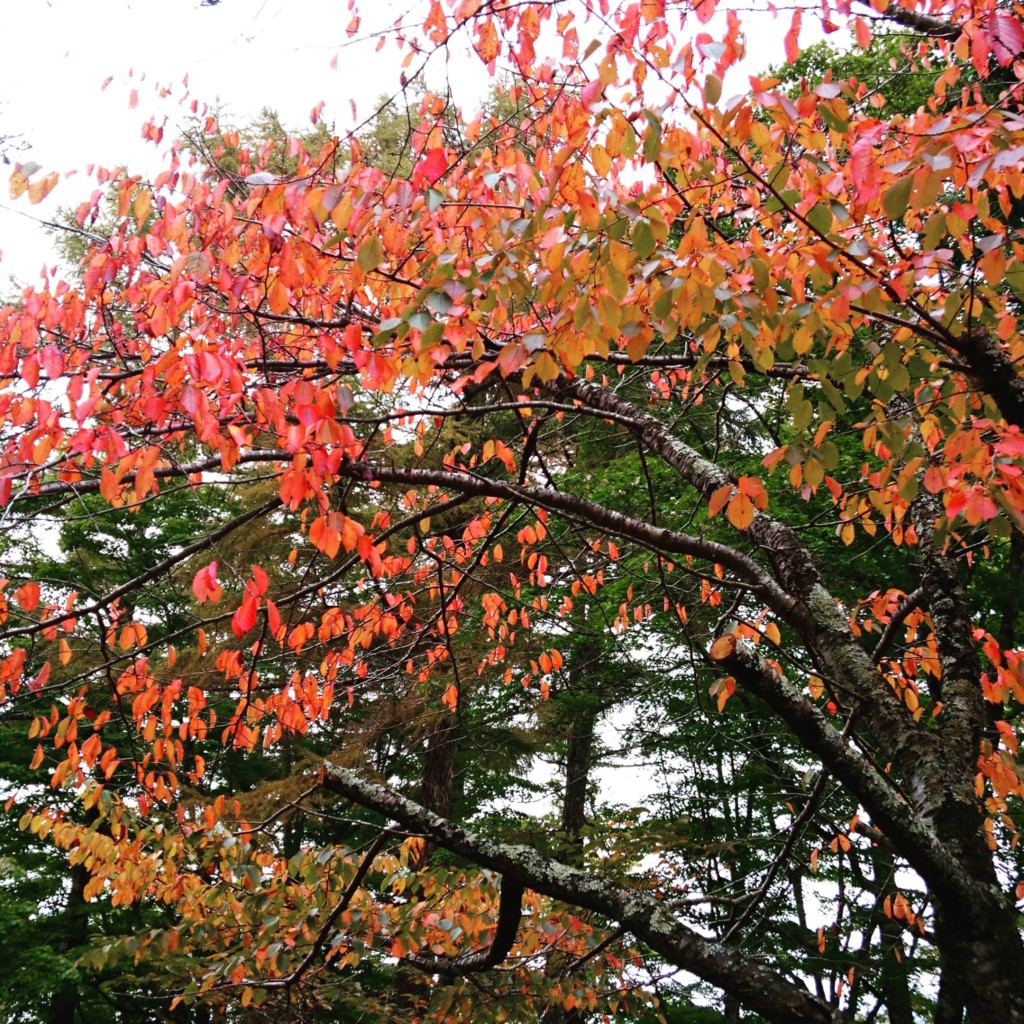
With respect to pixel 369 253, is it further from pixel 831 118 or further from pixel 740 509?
pixel 740 509

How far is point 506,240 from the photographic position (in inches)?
80.5

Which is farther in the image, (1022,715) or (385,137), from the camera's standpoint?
(385,137)

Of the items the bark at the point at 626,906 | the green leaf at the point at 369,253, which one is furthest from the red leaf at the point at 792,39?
the bark at the point at 626,906

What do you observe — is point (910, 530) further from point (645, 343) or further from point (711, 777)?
point (711, 777)

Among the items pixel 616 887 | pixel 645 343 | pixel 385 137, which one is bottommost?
pixel 616 887

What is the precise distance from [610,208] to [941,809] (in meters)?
1.96

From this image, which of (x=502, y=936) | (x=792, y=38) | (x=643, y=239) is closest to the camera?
(x=643, y=239)

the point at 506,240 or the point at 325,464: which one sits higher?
the point at 506,240

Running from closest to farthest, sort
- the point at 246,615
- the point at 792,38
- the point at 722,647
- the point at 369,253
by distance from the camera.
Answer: the point at 369,253 → the point at 722,647 → the point at 246,615 → the point at 792,38

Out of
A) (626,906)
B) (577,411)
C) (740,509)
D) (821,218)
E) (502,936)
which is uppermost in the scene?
(577,411)

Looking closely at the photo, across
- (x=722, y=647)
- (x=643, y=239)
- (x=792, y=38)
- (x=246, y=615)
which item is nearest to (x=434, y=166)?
(x=643, y=239)

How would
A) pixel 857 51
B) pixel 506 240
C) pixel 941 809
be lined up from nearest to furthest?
pixel 506 240 → pixel 941 809 → pixel 857 51

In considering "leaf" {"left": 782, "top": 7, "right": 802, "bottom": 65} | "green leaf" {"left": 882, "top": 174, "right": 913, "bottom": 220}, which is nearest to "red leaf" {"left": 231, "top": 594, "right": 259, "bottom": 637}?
"green leaf" {"left": 882, "top": 174, "right": 913, "bottom": 220}

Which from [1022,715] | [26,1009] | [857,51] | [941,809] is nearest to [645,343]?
[941,809]
